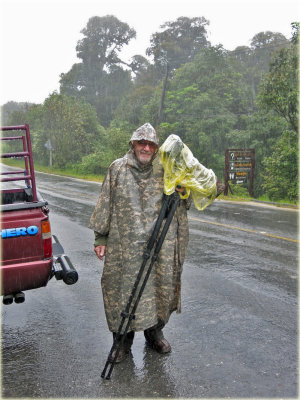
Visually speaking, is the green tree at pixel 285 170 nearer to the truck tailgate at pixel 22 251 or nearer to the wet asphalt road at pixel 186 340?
the wet asphalt road at pixel 186 340

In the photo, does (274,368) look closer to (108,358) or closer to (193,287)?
(108,358)

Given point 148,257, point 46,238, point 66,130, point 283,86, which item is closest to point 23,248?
point 46,238

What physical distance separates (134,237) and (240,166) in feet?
52.4

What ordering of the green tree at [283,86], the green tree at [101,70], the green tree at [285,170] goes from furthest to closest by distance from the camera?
the green tree at [101,70] → the green tree at [285,170] → the green tree at [283,86]

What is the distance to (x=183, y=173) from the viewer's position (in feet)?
11.6

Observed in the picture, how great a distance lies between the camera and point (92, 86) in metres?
61.7

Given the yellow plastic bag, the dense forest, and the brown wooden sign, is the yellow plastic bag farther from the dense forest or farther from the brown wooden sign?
the brown wooden sign

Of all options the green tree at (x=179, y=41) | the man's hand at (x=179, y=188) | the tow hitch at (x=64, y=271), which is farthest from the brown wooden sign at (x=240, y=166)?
the green tree at (x=179, y=41)

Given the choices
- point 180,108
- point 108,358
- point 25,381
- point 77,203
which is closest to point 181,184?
point 108,358

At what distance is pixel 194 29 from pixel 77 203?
145ft

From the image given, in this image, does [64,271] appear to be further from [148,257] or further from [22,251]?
[148,257]

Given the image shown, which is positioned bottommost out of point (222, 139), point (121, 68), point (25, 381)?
point (25, 381)

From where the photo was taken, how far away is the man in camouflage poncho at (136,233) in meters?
3.51

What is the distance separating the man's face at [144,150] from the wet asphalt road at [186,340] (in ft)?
5.37
